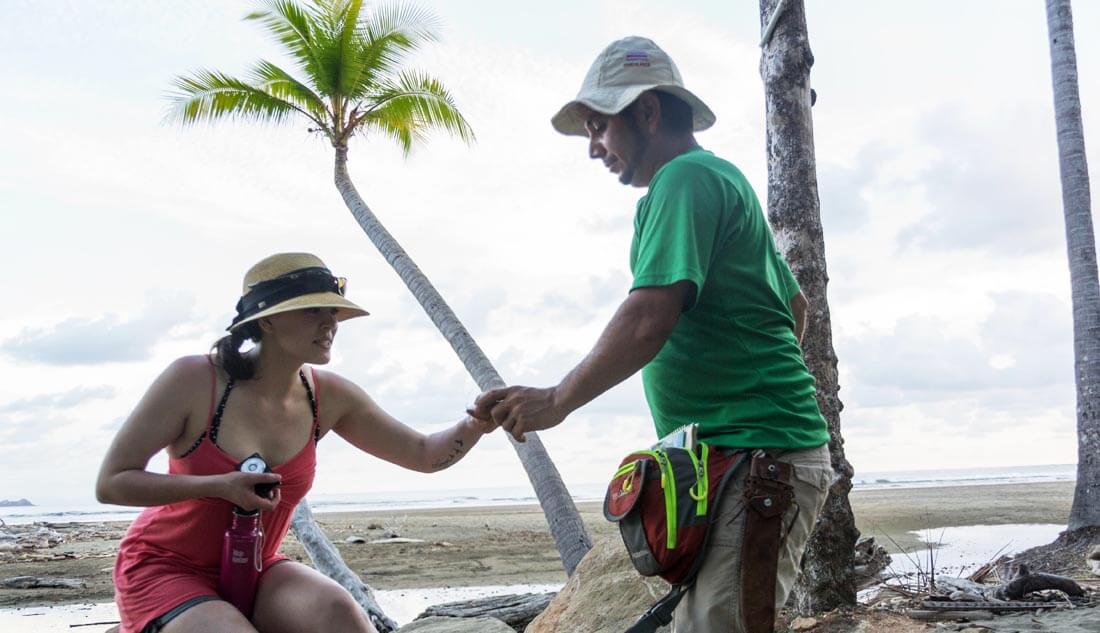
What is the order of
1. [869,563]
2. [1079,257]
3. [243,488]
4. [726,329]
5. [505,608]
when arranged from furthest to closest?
[1079,257] → [869,563] → [505,608] → [243,488] → [726,329]

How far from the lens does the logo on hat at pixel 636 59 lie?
9.20 feet

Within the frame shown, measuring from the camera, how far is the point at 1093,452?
1131 cm

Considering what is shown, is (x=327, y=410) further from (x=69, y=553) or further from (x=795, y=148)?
(x=69, y=553)

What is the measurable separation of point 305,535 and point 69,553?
10800 mm

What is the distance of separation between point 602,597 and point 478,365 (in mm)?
5449

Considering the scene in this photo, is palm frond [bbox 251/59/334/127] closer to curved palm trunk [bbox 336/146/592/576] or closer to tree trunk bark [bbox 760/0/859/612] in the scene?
curved palm trunk [bbox 336/146/592/576]

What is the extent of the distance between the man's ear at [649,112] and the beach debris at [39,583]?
13116 millimetres

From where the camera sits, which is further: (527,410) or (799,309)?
(799,309)

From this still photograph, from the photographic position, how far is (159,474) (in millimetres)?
3174

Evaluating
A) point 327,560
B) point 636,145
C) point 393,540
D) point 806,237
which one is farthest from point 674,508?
point 393,540

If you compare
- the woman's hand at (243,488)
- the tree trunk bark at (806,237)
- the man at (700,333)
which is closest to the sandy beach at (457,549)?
the tree trunk bark at (806,237)

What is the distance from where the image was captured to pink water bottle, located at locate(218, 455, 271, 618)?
317 cm

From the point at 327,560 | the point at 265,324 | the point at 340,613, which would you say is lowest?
the point at 327,560

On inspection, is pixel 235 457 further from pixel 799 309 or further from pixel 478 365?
pixel 478 365
